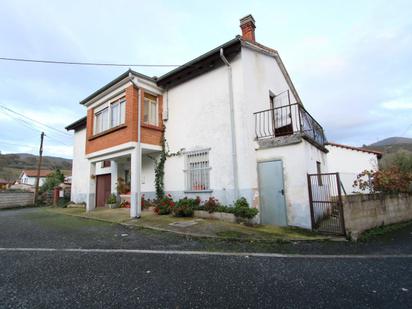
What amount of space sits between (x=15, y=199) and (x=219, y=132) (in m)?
20.3

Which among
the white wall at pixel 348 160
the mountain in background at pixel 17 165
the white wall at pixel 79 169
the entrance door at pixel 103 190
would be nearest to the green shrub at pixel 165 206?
the entrance door at pixel 103 190

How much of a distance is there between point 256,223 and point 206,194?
2.28 metres

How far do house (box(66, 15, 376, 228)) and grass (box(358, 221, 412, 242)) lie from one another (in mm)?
1585

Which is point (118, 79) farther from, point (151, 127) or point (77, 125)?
point (77, 125)

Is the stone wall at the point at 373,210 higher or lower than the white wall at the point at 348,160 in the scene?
lower

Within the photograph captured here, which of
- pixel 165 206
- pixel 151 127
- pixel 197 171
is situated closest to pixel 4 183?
pixel 151 127

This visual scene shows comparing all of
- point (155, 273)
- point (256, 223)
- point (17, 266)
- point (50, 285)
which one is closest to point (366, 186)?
point (256, 223)

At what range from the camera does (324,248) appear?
16.7 feet

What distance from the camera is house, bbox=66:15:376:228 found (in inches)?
296

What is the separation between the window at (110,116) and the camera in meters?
10.2

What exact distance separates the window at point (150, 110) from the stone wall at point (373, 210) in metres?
8.25

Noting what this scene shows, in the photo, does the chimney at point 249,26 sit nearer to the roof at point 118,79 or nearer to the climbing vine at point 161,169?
the roof at point 118,79

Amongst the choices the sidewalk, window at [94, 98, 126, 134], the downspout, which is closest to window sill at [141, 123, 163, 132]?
window at [94, 98, 126, 134]

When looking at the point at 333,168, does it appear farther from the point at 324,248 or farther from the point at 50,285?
the point at 50,285
